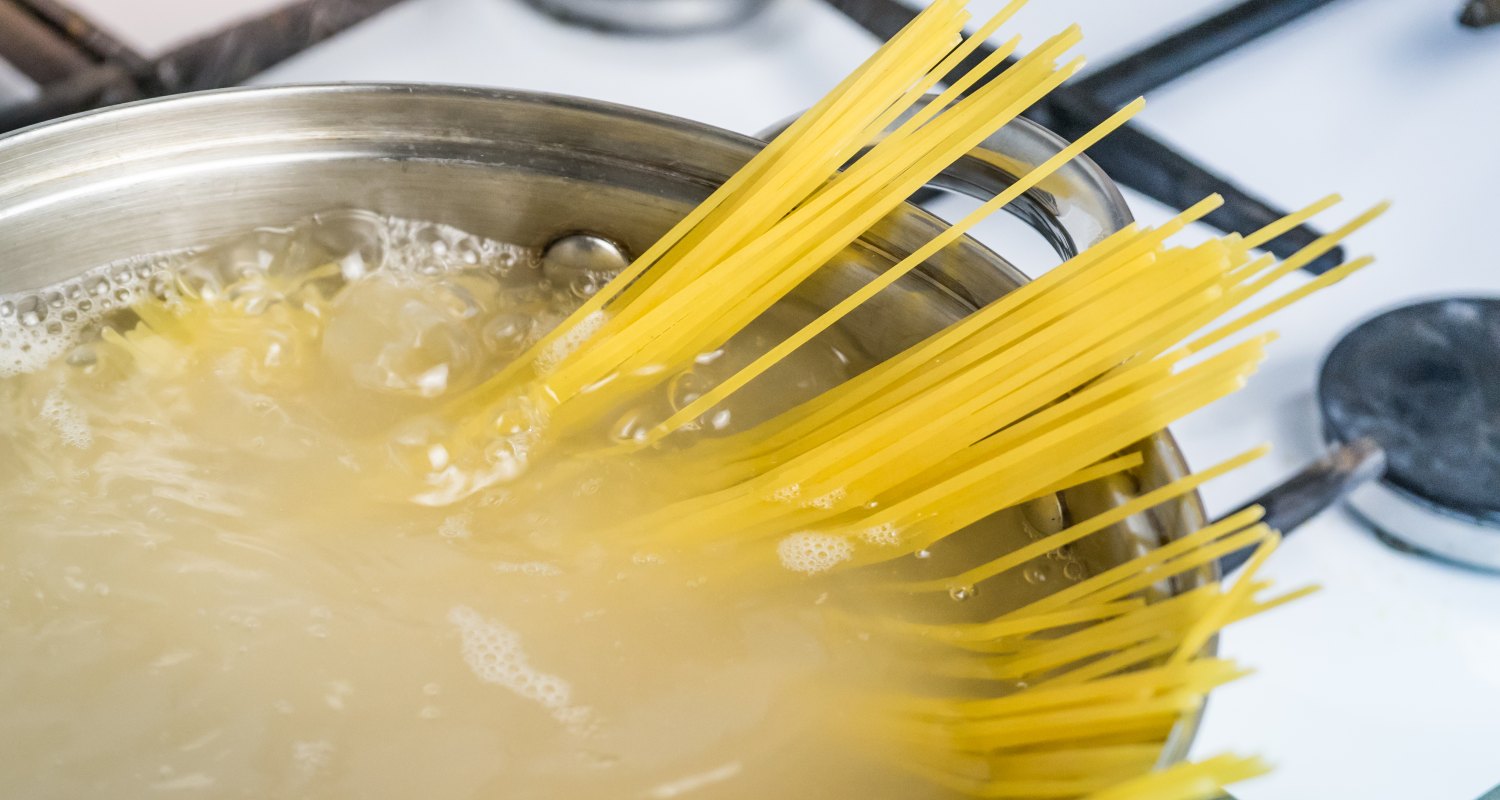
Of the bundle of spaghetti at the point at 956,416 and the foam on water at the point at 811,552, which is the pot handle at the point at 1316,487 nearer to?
the bundle of spaghetti at the point at 956,416

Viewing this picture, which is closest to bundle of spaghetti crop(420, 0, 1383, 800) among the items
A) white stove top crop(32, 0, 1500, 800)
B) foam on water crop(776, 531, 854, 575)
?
foam on water crop(776, 531, 854, 575)

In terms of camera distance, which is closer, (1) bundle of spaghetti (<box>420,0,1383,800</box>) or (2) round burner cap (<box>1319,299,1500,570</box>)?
(1) bundle of spaghetti (<box>420,0,1383,800</box>)

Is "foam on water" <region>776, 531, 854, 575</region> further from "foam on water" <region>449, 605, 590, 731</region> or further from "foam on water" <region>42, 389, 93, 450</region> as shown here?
"foam on water" <region>42, 389, 93, 450</region>

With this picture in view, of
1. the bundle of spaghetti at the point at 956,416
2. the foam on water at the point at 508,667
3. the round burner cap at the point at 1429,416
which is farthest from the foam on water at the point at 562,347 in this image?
the round burner cap at the point at 1429,416

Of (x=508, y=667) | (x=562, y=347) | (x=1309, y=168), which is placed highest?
(x=1309, y=168)

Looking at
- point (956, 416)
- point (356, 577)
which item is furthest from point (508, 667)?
point (956, 416)

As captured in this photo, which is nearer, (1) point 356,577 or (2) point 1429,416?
(1) point 356,577

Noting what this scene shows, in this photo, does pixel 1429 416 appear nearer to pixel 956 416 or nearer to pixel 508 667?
pixel 956 416
